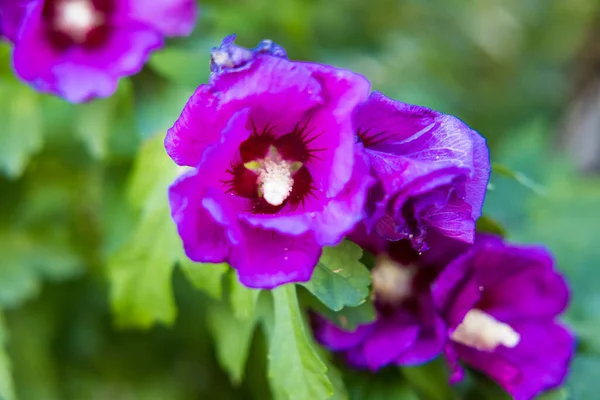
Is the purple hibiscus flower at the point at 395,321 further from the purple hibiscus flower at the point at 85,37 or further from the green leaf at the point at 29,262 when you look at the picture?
the green leaf at the point at 29,262

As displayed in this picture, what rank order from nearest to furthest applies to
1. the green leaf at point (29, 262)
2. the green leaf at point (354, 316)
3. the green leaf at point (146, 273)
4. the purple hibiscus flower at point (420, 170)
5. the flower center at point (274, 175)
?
the purple hibiscus flower at point (420, 170) < the flower center at point (274, 175) < the green leaf at point (354, 316) < the green leaf at point (146, 273) < the green leaf at point (29, 262)

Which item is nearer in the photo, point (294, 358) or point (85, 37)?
point (294, 358)

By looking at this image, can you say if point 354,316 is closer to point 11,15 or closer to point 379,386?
point 379,386

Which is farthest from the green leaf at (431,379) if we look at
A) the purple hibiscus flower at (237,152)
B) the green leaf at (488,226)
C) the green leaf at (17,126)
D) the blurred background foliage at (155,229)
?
the green leaf at (17,126)

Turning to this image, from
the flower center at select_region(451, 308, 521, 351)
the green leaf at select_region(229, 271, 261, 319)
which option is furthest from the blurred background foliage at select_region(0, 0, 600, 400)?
the flower center at select_region(451, 308, 521, 351)

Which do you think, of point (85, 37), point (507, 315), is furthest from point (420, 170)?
point (85, 37)

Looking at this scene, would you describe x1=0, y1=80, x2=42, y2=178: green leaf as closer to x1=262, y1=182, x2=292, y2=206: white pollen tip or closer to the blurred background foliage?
the blurred background foliage

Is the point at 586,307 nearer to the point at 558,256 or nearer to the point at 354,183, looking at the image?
the point at 558,256

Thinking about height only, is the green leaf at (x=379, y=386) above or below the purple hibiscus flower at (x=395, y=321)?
below
